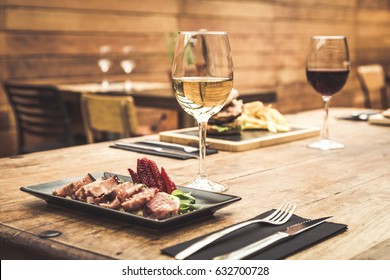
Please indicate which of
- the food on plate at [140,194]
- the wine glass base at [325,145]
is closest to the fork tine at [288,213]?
the food on plate at [140,194]

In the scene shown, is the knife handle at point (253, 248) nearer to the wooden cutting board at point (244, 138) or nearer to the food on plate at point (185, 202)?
the food on plate at point (185, 202)

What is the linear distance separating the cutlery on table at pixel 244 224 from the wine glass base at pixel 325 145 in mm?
597

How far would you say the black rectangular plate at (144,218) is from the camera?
0.82m

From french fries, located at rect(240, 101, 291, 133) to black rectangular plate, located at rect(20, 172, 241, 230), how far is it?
2.48ft

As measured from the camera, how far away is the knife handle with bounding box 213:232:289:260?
724mm

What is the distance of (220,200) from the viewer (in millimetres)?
911

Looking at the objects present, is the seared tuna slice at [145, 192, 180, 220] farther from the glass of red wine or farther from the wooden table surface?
the glass of red wine

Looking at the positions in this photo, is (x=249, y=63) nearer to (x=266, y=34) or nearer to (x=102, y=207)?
(x=266, y=34)

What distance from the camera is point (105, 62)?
428 cm

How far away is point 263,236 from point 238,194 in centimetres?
26

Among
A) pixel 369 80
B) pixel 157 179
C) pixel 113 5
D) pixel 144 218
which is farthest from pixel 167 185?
pixel 113 5

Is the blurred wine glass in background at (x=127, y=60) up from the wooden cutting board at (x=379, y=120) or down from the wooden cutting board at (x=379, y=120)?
up

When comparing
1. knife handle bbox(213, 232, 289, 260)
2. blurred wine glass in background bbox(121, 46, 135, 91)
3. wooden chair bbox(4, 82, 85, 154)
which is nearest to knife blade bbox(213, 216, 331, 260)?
knife handle bbox(213, 232, 289, 260)
